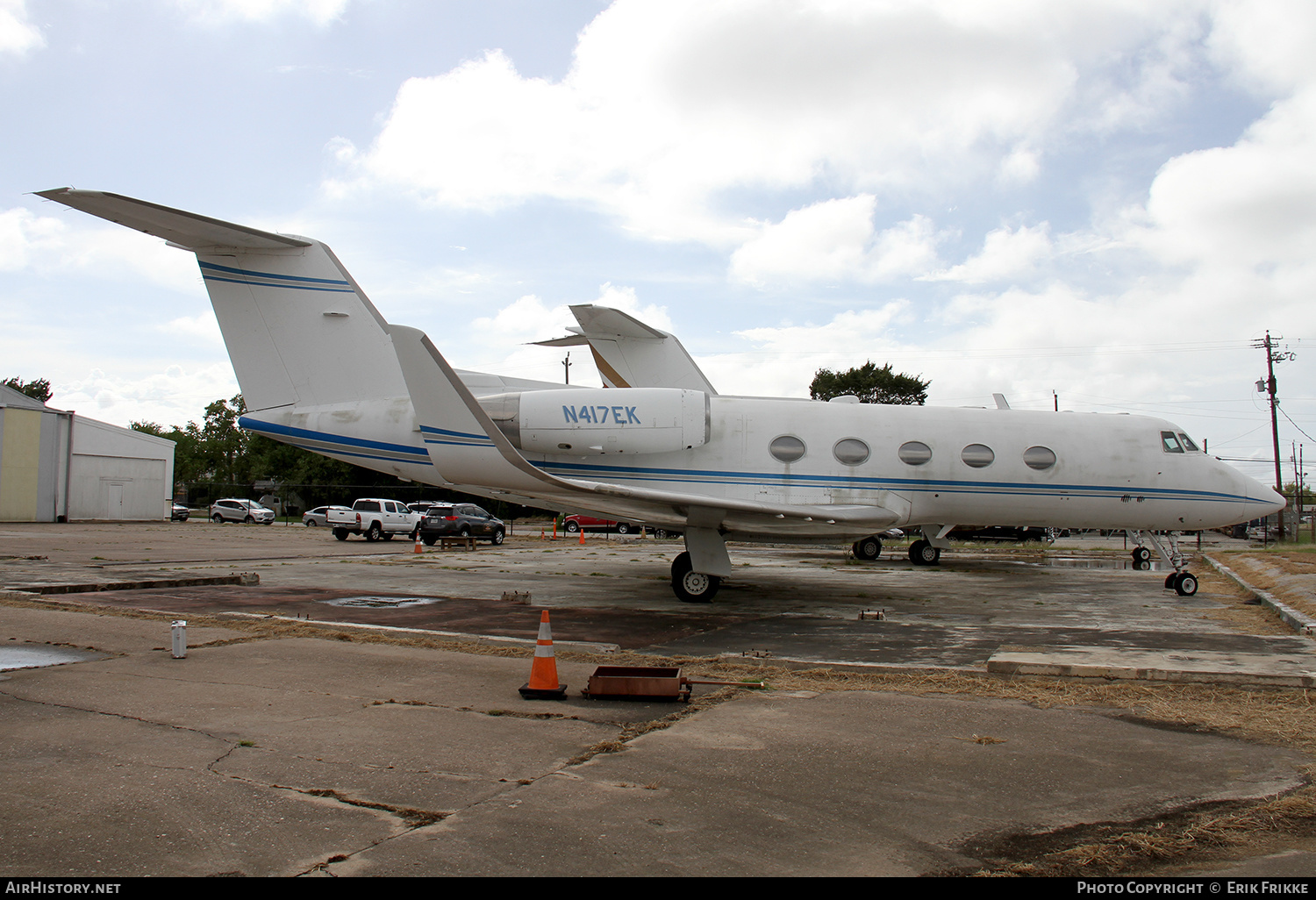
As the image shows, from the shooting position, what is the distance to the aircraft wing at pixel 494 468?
10.7 meters

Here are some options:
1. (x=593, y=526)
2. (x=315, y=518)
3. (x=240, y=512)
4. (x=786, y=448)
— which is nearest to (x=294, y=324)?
(x=786, y=448)

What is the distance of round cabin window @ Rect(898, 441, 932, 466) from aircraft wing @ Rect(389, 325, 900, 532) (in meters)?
1.72

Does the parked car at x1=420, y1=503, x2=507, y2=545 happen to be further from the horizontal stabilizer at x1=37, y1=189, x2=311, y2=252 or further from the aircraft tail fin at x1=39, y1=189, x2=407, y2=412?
the horizontal stabilizer at x1=37, y1=189, x2=311, y2=252

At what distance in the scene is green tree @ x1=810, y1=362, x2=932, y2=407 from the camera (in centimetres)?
6069

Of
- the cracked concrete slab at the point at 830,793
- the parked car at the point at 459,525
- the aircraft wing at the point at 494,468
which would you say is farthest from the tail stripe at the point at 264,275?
the parked car at the point at 459,525

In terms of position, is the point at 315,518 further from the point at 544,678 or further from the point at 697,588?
the point at 544,678

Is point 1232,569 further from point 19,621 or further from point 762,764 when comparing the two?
point 19,621

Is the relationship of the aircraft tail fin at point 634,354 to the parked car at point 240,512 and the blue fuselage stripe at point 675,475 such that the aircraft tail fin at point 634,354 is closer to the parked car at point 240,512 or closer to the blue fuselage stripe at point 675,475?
the blue fuselage stripe at point 675,475

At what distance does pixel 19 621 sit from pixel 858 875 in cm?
1011

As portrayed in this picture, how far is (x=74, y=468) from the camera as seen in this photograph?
145 ft

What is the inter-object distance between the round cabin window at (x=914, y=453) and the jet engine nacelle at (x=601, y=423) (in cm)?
354

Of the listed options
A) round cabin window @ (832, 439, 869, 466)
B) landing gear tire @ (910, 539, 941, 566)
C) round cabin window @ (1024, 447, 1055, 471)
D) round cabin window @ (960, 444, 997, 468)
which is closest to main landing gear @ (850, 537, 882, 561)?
landing gear tire @ (910, 539, 941, 566)

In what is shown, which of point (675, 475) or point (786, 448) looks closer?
point (675, 475)

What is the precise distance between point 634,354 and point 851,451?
8139mm
